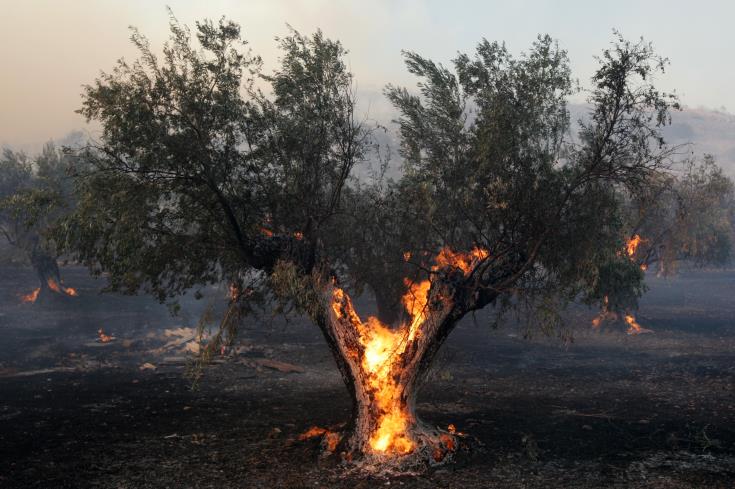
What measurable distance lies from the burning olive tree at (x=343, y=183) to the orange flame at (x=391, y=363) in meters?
0.03

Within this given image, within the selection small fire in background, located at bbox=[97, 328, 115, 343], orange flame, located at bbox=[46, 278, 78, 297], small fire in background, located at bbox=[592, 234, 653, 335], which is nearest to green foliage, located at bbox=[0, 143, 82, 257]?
orange flame, located at bbox=[46, 278, 78, 297]

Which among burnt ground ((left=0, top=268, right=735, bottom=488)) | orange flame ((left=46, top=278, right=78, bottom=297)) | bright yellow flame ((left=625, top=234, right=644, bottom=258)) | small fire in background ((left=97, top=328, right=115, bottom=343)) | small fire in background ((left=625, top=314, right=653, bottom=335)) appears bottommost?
small fire in background ((left=97, top=328, right=115, bottom=343))

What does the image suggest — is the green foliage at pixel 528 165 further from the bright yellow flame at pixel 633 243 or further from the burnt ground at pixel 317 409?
the bright yellow flame at pixel 633 243

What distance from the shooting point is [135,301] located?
4369 cm

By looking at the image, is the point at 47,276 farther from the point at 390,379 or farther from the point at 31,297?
the point at 390,379

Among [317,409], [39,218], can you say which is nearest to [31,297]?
[39,218]

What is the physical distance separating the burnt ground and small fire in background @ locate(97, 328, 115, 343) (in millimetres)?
397

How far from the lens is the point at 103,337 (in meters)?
32.2

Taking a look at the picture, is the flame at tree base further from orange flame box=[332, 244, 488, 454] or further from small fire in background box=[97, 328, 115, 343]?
small fire in background box=[97, 328, 115, 343]

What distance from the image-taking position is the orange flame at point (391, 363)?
13.4 meters

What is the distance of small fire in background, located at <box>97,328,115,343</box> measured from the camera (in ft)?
104

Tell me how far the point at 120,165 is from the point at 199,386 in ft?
40.1

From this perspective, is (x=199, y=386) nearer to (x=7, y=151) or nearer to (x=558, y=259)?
(x=558, y=259)

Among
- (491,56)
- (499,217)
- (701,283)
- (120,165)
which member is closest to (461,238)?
(499,217)
